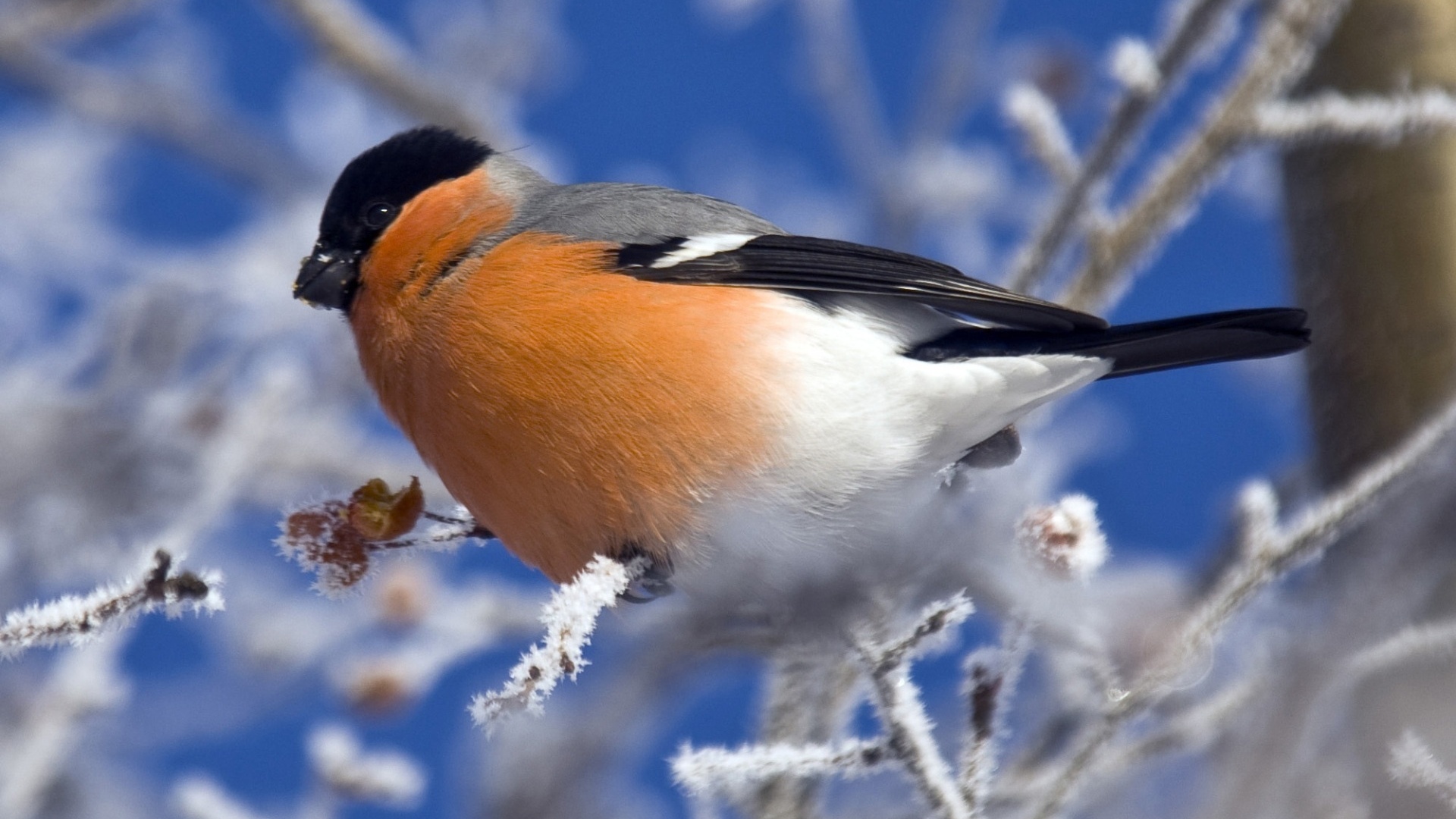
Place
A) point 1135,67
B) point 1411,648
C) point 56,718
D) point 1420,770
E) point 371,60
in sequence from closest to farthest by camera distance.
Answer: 1. point 1420,770
2. point 1411,648
3. point 1135,67
4. point 56,718
5. point 371,60

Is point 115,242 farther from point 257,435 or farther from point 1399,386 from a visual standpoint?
point 1399,386

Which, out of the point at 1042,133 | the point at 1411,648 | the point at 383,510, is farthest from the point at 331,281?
the point at 1411,648

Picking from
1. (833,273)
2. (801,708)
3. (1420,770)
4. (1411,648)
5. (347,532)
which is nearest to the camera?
(1420,770)

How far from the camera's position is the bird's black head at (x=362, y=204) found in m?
2.49

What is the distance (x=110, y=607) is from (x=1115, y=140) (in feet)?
6.01

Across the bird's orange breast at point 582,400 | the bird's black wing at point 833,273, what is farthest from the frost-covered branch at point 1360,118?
the bird's orange breast at point 582,400

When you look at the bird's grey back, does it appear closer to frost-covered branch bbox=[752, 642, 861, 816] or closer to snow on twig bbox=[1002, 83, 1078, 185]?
snow on twig bbox=[1002, 83, 1078, 185]

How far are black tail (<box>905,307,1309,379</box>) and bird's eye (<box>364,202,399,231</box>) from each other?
0.98 metres

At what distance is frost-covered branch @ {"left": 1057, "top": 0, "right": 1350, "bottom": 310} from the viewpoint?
251 centimetres

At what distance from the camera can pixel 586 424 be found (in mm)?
2062

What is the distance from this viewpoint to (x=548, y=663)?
1536mm

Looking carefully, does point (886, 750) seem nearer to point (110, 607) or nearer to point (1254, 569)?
point (1254, 569)

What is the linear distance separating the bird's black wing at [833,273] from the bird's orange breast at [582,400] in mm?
70

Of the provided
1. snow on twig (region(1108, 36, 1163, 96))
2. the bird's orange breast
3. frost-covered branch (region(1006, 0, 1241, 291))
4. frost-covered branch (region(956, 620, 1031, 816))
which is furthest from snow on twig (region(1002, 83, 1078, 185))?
frost-covered branch (region(956, 620, 1031, 816))
